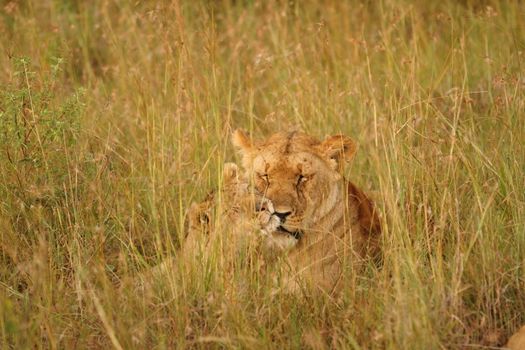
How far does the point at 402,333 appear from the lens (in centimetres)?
350

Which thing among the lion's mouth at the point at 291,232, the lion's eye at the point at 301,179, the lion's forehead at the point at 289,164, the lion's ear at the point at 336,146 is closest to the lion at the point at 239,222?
the lion's mouth at the point at 291,232

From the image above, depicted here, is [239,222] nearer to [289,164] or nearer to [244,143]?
[289,164]

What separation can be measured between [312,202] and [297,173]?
0.16 meters

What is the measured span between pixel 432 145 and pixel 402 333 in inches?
58.5

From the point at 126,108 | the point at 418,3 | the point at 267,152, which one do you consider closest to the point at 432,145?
the point at 267,152

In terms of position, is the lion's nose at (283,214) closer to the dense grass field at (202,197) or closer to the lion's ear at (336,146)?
the dense grass field at (202,197)

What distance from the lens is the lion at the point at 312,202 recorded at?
444 cm

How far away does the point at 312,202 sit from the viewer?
459cm

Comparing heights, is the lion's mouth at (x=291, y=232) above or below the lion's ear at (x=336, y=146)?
below

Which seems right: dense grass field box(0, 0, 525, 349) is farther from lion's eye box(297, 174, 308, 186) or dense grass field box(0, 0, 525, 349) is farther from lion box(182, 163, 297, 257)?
lion's eye box(297, 174, 308, 186)

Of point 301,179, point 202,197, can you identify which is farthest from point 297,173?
point 202,197

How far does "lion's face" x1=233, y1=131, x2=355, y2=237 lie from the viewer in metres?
4.48

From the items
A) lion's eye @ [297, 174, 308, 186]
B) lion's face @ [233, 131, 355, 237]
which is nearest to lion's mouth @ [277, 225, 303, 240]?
lion's face @ [233, 131, 355, 237]

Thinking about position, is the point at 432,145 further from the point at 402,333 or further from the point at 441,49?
the point at 441,49
